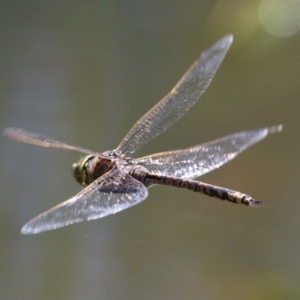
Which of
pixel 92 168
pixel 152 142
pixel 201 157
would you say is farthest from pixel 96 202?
pixel 152 142

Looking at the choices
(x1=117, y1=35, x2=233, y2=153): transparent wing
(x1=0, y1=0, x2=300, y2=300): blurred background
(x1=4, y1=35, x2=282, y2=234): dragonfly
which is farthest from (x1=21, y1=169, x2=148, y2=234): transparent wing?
(x1=0, y1=0, x2=300, y2=300): blurred background

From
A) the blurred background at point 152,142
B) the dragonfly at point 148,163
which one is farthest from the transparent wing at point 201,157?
the blurred background at point 152,142

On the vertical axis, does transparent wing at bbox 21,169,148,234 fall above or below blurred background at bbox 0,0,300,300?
below

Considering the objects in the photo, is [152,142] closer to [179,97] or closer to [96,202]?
[179,97]

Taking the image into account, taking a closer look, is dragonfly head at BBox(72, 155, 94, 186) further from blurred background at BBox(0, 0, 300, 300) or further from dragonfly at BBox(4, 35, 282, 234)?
blurred background at BBox(0, 0, 300, 300)

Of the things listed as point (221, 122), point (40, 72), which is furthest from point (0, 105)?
point (221, 122)

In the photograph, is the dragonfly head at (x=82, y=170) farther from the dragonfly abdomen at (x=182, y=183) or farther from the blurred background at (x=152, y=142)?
the blurred background at (x=152, y=142)
